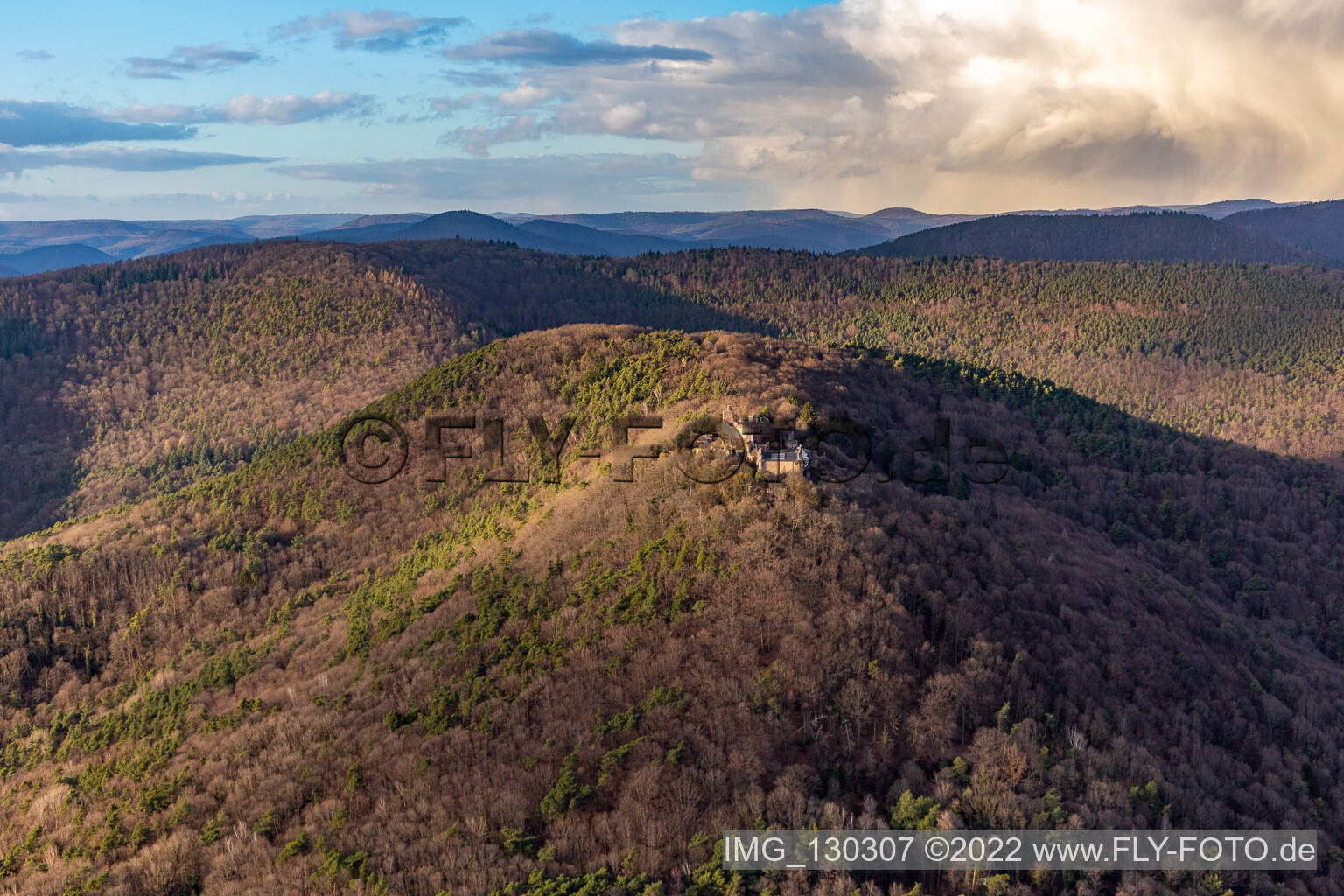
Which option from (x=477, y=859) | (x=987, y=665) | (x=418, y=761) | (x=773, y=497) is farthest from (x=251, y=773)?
(x=987, y=665)

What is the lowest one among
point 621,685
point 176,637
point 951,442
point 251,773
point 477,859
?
point 176,637

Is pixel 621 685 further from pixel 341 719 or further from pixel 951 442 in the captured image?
pixel 951 442

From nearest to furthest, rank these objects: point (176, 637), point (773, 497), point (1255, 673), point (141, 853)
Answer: point (141, 853) < point (773, 497) < point (1255, 673) < point (176, 637)

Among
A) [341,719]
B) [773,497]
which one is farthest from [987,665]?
[341,719]

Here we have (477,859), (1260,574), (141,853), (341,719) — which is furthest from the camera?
(1260,574)

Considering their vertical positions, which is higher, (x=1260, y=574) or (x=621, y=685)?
(x=621, y=685)

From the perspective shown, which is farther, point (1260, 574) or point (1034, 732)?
point (1260, 574)

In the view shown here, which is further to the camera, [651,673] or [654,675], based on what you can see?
[651,673]
